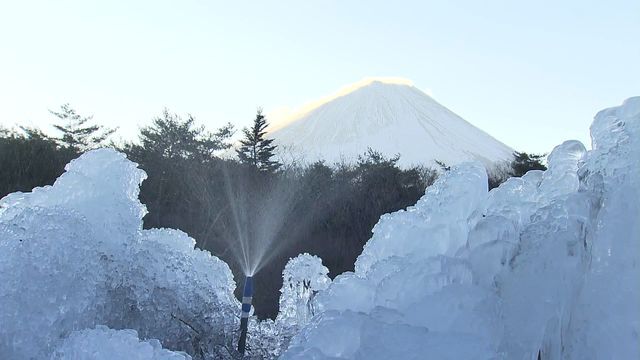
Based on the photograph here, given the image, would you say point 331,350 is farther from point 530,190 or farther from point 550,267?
point 530,190

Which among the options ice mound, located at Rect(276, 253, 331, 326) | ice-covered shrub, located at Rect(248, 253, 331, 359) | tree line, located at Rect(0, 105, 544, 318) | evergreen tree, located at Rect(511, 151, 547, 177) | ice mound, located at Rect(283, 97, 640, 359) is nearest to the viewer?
ice mound, located at Rect(283, 97, 640, 359)

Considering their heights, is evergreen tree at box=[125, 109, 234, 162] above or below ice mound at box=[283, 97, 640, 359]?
above

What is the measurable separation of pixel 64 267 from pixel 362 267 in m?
1.21

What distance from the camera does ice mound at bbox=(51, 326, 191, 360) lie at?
156 cm

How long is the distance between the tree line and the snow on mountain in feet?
158

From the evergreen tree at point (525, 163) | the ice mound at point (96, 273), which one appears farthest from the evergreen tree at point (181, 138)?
the ice mound at point (96, 273)

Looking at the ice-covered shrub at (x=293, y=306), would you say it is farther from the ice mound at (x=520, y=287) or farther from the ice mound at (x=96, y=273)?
the ice mound at (x=520, y=287)

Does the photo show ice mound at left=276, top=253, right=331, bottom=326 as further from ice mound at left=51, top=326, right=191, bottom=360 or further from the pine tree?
the pine tree

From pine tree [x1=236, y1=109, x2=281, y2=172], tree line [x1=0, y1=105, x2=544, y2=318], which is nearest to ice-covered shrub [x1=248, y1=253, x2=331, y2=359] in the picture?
tree line [x1=0, y1=105, x2=544, y2=318]

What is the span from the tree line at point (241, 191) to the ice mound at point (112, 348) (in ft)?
34.8

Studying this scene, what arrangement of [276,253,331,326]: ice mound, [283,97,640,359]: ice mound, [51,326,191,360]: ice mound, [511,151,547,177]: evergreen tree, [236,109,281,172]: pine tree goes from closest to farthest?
[283,97,640,359]: ice mound → [51,326,191,360]: ice mound → [276,253,331,326]: ice mound → [511,151,547,177]: evergreen tree → [236,109,281,172]: pine tree

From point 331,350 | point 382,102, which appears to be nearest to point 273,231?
point 331,350

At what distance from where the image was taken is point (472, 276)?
1.56m

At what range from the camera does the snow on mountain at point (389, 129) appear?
8288cm
